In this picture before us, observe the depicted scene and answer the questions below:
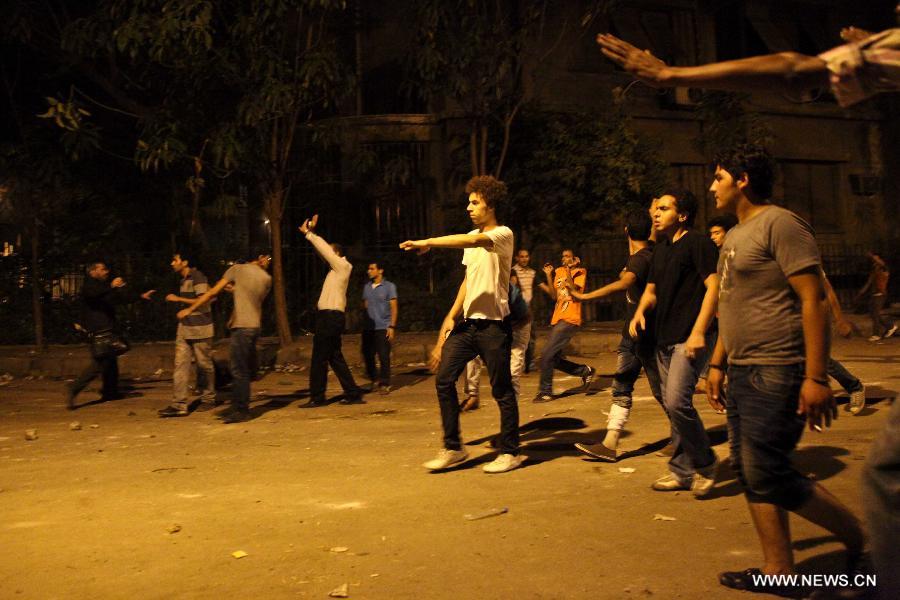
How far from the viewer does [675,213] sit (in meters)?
5.93

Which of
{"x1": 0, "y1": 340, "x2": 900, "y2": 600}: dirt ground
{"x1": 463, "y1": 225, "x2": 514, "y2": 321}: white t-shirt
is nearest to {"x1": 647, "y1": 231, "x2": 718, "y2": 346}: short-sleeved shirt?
{"x1": 0, "y1": 340, "x2": 900, "y2": 600}: dirt ground

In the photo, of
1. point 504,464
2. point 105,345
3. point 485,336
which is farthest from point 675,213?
point 105,345

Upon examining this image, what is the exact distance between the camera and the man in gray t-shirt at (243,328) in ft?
31.4

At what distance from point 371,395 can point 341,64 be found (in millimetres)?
6293

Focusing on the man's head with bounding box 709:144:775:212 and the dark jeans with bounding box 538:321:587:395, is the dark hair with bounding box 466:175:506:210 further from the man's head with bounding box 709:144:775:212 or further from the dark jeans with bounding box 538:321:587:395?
the dark jeans with bounding box 538:321:587:395

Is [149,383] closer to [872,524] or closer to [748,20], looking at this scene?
[872,524]

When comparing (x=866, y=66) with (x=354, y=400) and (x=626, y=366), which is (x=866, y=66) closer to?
(x=626, y=366)

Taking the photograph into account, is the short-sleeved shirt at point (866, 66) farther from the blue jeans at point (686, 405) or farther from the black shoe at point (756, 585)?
the blue jeans at point (686, 405)

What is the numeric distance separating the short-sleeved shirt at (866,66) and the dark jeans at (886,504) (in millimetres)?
883

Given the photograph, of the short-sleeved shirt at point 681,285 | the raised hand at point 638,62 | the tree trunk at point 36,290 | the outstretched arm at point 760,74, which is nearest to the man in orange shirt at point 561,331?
the short-sleeved shirt at point 681,285

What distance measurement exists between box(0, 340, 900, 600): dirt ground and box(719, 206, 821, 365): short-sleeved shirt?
108 centimetres

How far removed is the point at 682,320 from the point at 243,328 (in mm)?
5353

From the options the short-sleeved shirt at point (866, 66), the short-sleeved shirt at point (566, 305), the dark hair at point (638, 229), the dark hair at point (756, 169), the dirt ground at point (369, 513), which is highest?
the short-sleeved shirt at point (866, 66)

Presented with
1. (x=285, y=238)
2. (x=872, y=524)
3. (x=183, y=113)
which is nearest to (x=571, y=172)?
(x=285, y=238)
